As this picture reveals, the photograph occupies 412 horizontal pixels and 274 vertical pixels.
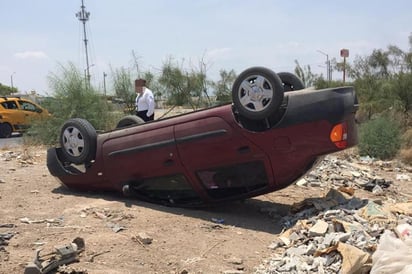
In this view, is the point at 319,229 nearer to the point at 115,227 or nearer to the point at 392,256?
the point at 392,256

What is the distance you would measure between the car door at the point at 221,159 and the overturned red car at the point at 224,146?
0.5 inches

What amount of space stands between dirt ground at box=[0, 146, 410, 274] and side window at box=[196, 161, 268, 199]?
331 mm

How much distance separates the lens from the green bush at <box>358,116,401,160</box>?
1355 centimetres

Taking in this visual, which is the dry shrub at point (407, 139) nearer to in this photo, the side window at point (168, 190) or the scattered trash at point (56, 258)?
the side window at point (168, 190)

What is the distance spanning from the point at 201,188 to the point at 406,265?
10.7ft

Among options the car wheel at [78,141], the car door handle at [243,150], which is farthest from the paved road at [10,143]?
the car door handle at [243,150]

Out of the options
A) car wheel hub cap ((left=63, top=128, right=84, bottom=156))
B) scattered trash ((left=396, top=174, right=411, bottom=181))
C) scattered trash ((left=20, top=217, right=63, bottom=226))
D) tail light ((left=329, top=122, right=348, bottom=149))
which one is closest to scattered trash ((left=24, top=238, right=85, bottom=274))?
Result: scattered trash ((left=20, top=217, right=63, bottom=226))

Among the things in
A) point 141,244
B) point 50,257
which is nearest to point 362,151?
point 141,244

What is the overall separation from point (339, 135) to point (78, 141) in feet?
11.9

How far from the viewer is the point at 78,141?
750 centimetres

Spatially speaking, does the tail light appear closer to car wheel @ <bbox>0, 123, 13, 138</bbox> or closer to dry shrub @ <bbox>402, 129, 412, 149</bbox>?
dry shrub @ <bbox>402, 129, 412, 149</bbox>

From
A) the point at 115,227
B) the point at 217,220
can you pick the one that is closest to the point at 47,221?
the point at 115,227

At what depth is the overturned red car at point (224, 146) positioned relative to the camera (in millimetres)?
6016

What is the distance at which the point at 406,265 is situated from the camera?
4.01 meters
